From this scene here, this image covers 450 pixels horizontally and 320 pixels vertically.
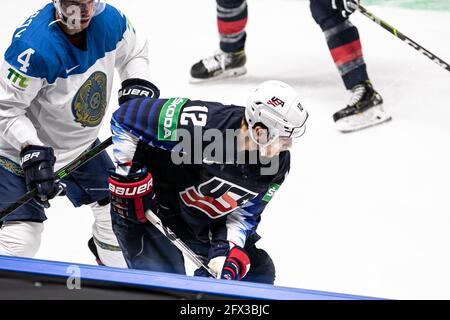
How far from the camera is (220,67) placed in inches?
164

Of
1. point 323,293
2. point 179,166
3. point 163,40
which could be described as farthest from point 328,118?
point 323,293

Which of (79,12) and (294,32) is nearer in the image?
(79,12)

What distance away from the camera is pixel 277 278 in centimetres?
266

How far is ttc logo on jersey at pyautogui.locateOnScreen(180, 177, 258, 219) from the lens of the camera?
235 centimetres

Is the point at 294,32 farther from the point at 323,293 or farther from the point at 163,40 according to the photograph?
the point at 323,293

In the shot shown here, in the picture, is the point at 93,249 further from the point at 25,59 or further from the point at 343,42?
the point at 343,42

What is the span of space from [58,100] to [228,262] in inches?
25.5

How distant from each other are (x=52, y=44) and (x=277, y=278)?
939 mm

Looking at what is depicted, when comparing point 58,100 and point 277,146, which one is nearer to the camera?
point 277,146

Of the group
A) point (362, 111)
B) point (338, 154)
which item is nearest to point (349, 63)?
point (362, 111)

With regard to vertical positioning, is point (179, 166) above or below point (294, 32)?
above

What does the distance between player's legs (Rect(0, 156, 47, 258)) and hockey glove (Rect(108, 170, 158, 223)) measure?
0.25 metres
